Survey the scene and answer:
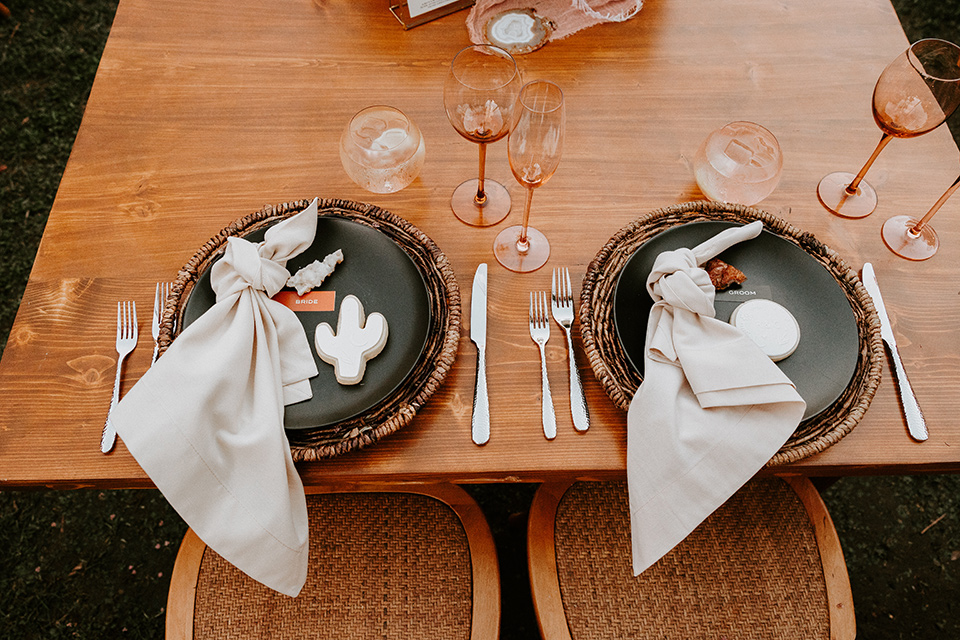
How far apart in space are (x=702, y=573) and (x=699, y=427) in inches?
16.3

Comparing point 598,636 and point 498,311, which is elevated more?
point 498,311

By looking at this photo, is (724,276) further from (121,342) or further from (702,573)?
(121,342)

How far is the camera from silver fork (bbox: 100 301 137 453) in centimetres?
77

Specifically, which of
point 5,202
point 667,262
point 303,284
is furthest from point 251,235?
point 5,202

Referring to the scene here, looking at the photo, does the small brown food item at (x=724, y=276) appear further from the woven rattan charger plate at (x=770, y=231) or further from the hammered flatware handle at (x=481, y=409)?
the hammered flatware handle at (x=481, y=409)

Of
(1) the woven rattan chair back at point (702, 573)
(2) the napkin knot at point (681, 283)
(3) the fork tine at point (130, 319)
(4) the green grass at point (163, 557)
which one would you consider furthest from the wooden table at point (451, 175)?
(4) the green grass at point (163, 557)

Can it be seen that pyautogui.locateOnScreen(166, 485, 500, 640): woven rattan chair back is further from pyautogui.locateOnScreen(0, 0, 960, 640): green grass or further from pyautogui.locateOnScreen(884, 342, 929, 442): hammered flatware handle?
pyautogui.locateOnScreen(884, 342, 929, 442): hammered flatware handle

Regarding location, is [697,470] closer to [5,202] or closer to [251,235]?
[251,235]

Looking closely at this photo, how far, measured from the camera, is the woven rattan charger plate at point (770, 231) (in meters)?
0.75

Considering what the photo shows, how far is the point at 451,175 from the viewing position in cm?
99

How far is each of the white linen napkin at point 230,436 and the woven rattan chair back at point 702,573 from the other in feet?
1.47

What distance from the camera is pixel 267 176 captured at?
39.0 inches

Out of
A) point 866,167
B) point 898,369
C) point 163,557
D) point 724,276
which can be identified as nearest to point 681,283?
point 724,276

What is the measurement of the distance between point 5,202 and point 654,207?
2.08 meters
